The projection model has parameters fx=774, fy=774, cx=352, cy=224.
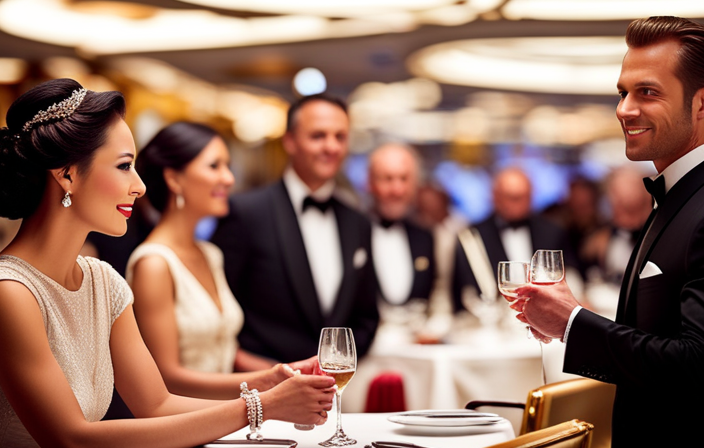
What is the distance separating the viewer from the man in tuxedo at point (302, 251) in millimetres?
4164

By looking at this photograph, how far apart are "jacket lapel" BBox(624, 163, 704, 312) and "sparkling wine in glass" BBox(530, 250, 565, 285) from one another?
22 centimetres

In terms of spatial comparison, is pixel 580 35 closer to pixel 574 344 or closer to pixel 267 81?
pixel 267 81

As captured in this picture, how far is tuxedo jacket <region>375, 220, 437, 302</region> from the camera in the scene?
6090mm

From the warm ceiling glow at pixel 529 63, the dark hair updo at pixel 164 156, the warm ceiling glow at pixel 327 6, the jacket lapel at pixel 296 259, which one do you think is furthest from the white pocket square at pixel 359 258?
the warm ceiling glow at pixel 529 63

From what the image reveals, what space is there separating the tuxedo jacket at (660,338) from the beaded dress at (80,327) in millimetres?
1371

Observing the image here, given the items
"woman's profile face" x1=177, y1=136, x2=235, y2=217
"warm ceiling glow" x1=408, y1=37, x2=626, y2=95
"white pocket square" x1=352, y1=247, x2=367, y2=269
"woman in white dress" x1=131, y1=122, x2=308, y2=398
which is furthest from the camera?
"warm ceiling glow" x1=408, y1=37, x2=626, y2=95

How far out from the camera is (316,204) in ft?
14.8

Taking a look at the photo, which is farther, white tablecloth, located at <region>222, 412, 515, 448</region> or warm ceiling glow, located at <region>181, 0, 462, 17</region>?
warm ceiling glow, located at <region>181, 0, 462, 17</region>

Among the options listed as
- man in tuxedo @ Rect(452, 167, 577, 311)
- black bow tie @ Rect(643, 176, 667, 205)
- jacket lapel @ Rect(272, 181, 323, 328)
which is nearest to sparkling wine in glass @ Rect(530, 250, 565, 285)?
black bow tie @ Rect(643, 176, 667, 205)

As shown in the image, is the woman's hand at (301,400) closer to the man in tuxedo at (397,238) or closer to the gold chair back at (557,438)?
the gold chair back at (557,438)

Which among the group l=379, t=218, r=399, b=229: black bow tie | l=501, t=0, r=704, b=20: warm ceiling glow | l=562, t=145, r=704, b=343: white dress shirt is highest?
l=501, t=0, r=704, b=20: warm ceiling glow

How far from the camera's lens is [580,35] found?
29.7 ft

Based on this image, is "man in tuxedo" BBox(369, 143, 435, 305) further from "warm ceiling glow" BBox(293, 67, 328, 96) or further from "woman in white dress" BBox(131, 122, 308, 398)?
"warm ceiling glow" BBox(293, 67, 328, 96)

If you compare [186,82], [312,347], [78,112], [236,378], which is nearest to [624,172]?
[312,347]
